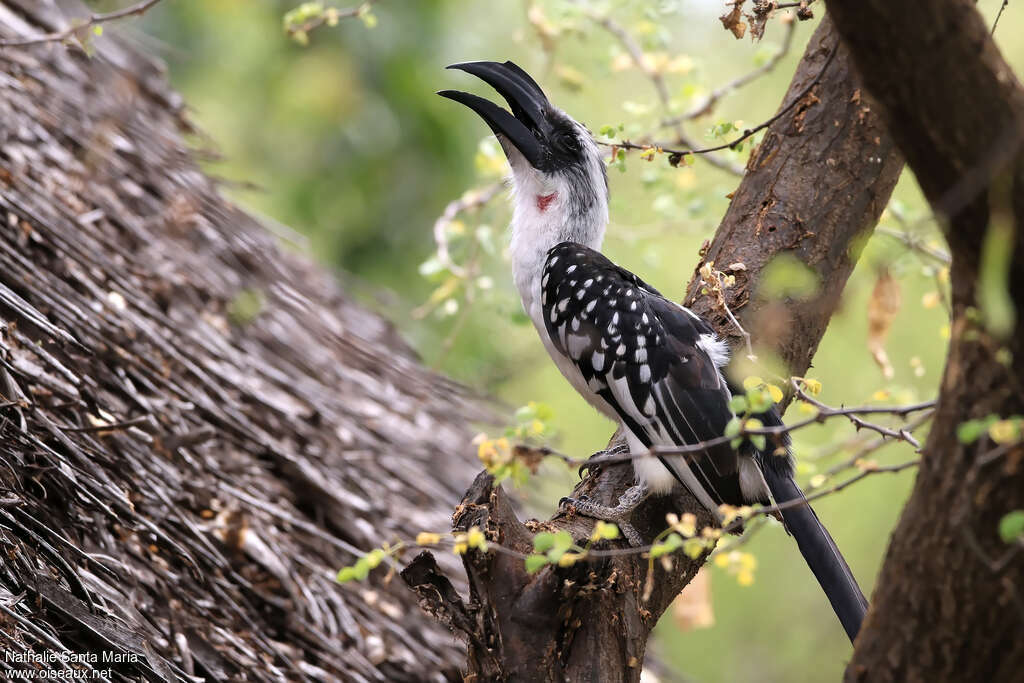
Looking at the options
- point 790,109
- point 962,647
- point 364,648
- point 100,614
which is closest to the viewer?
point 962,647

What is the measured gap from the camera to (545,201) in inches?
145

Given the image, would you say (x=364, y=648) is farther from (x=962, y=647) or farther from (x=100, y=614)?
(x=962, y=647)

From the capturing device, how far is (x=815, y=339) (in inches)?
115

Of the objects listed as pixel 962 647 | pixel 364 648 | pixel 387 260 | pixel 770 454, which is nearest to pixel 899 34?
pixel 962 647

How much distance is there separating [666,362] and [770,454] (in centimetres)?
40

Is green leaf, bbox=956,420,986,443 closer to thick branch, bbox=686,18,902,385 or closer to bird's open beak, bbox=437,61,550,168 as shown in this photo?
thick branch, bbox=686,18,902,385

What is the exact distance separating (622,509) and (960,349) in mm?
1339

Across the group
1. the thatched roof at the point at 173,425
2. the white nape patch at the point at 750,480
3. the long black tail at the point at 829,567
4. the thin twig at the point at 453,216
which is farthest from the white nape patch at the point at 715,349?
the thin twig at the point at 453,216

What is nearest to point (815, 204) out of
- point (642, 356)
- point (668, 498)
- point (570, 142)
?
point (642, 356)

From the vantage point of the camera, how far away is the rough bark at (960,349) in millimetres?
1339

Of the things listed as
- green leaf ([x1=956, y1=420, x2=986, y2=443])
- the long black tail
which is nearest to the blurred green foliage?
the long black tail

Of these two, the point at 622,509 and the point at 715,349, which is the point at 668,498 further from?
the point at 715,349

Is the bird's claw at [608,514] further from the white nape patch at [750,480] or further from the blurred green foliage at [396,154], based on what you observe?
the blurred green foliage at [396,154]

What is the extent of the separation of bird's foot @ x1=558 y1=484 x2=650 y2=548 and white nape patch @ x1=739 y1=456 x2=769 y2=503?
10.4 inches
